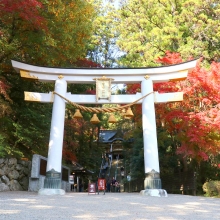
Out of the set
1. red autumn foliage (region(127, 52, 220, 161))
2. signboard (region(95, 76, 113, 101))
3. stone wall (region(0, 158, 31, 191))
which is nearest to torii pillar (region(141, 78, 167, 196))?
signboard (region(95, 76, 113, 101))

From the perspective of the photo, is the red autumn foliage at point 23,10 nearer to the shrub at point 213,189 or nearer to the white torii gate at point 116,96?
the white torii gate at point 116,96

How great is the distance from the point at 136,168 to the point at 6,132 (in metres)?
8.29

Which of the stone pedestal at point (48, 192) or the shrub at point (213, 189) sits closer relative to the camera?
the stone pedestal at point (48, 192)

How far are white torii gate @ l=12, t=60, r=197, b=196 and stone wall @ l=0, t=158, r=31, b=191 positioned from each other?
2.17 meters

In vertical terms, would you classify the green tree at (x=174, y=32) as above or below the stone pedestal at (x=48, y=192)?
above

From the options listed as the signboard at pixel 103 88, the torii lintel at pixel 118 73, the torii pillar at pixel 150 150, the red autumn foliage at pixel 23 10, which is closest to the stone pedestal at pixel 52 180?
the torii pillar at pixel 150 150

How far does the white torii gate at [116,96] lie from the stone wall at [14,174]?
7.12 ft

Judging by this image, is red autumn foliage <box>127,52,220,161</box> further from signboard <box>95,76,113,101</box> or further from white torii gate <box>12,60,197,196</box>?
A: signboard <box>95,76,113,101</box>

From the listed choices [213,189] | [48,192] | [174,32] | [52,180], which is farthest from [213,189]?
[174,32]

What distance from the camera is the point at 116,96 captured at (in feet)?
36.4

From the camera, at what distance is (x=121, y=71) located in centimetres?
1119

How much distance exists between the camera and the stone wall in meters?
10.9

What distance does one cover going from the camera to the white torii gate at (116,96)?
10273 millimetres

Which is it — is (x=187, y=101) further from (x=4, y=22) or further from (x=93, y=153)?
(x=93, y=153)
